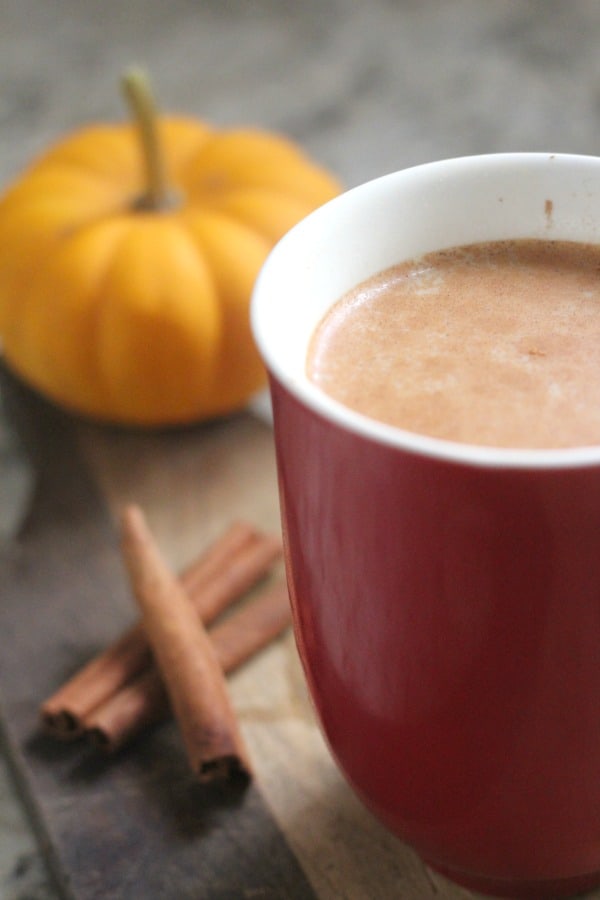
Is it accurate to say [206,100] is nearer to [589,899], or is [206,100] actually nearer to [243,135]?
[243,135]

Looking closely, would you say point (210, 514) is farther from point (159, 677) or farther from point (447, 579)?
point (447, 579)

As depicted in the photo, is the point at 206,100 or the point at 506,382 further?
the point at 206,100

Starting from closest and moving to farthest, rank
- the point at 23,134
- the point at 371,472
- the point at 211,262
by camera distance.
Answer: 1. the point at 371,472
2. the point at 211,262
3. the point at 23,134

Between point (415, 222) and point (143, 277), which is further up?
point (415, 222)

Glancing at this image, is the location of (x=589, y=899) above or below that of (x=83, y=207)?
below

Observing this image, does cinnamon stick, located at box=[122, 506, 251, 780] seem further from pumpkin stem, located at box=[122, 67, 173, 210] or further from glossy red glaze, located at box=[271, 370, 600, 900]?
pumpkin stem, located at box=[122, 67, 173, 210]

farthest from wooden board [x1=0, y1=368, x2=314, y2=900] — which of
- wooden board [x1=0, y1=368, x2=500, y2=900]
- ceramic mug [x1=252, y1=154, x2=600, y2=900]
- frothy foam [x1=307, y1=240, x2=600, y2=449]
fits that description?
frothy foam [x1=307, y1=240, x2=600, y2=449]

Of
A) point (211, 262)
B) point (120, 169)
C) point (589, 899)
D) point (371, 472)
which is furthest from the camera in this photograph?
point (120, 169)

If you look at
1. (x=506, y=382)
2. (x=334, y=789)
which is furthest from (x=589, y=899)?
(x=506, y=382)

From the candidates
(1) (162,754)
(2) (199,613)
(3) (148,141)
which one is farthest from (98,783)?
(3) (148,141)
